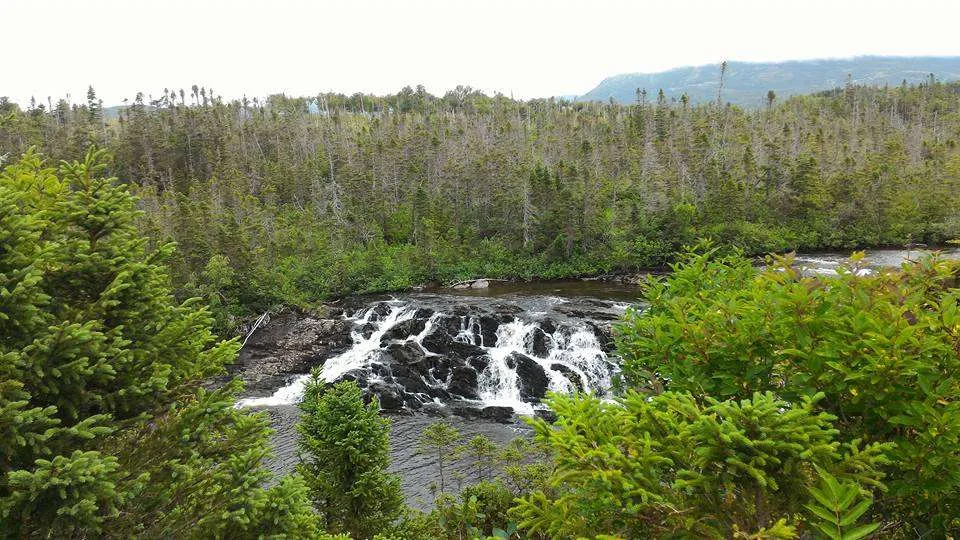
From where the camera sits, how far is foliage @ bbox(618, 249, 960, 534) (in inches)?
158

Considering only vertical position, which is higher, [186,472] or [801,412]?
[801,412]

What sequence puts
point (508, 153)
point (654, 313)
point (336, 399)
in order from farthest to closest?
point (508, 153), point (336, 399), point (654, 313)

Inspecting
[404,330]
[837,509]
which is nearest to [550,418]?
[404,330]

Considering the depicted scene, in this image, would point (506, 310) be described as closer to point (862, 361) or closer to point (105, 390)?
point (105, 390)

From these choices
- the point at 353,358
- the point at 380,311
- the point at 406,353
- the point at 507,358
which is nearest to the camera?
the point at 507,358

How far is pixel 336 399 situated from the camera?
11.9 meters

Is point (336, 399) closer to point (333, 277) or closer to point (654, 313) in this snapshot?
point (654, 313)

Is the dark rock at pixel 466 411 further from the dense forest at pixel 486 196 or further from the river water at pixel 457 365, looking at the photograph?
Result: the dense forest at pixel 486 196

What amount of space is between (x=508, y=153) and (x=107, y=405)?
5473 cm

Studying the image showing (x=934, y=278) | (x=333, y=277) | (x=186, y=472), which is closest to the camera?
(x=934, y=278)

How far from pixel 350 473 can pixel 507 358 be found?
14.0 metres

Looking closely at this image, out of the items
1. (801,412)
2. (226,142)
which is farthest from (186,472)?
(226,142)

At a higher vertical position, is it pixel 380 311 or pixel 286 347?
pixel 380 311

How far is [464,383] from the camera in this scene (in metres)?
24.2
